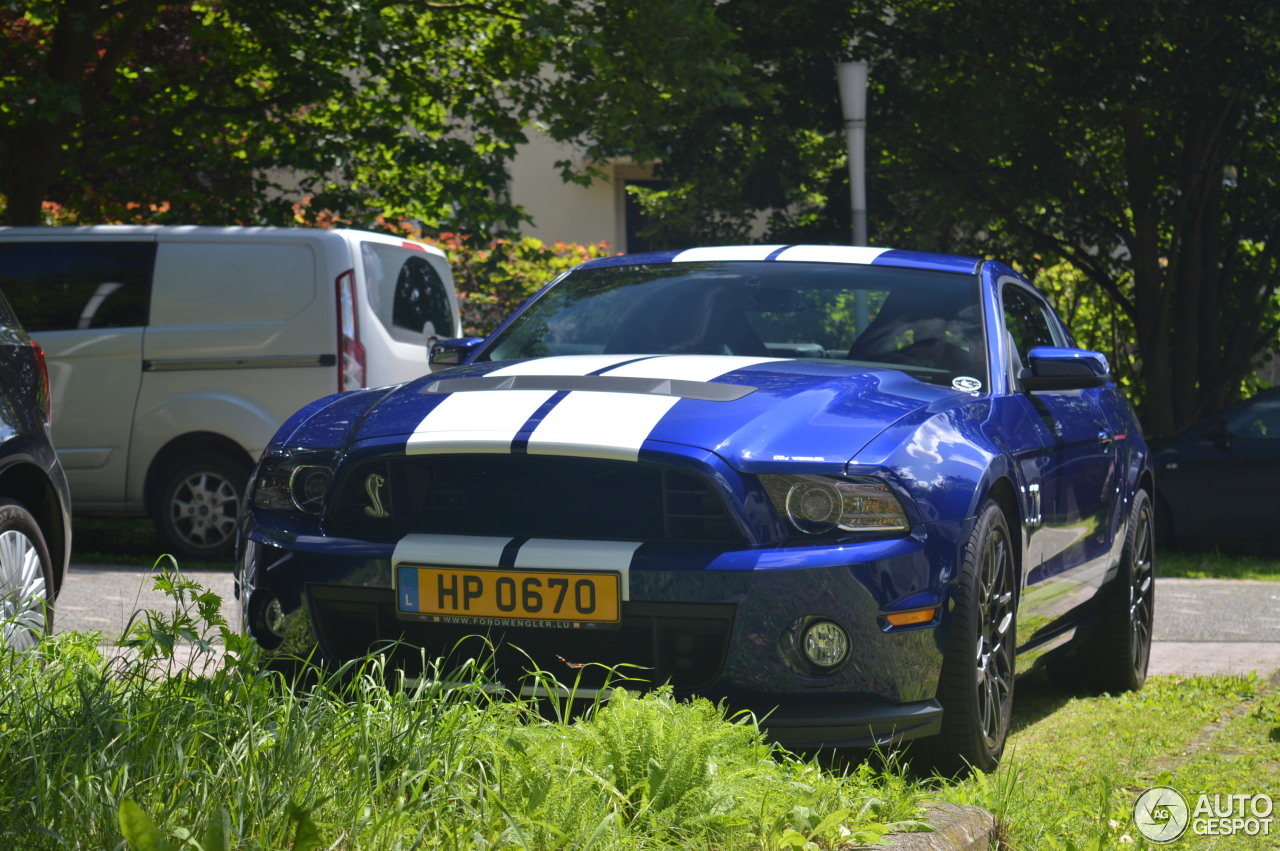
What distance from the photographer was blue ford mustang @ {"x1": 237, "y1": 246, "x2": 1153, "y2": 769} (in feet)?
12.2

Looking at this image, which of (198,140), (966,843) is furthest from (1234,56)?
(966,843)

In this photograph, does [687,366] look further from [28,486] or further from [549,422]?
[28,486]

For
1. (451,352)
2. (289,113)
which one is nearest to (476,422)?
(451,352)

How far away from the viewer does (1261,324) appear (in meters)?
17.7

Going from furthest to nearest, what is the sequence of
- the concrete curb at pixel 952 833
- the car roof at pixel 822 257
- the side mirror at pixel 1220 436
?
the side mirror at pixel 1220 436
the car roof at pixel 822 257
the concrete curb at pixel 952 833

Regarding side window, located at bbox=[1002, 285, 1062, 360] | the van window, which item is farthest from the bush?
side window, located at bbox=[1002, 285, 1062, 360]

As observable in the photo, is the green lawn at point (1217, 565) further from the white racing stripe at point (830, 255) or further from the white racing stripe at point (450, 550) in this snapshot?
the white racing stripe at point (450, 550)

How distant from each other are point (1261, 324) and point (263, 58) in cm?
1116

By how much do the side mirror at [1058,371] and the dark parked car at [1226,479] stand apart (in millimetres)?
7820

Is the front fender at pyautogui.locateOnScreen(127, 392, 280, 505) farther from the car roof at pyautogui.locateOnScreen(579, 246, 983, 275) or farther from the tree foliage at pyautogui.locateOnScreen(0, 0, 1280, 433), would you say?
the car roof at pyautogui.locateOnScreen(579, 246, 983, 275)

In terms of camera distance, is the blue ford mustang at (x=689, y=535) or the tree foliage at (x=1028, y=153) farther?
the tree foliage at (x=1028, y=153)

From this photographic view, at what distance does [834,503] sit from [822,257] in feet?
6.12

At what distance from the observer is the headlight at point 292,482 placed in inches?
164

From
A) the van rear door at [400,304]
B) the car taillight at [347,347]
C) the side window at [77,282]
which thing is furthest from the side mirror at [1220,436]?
the side window at [77,282]
